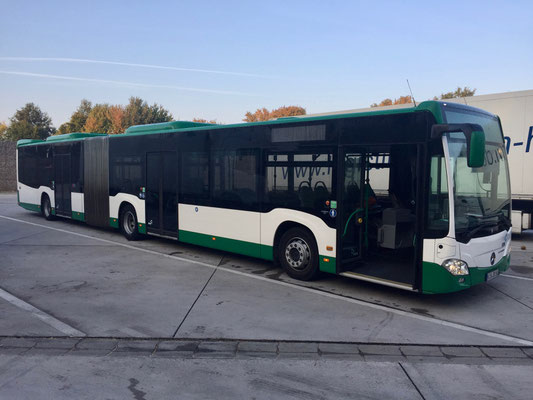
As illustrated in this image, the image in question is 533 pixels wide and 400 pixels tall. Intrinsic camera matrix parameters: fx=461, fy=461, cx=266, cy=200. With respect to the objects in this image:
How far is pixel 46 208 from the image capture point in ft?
55.4

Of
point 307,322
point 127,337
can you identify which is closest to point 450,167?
point 307,322

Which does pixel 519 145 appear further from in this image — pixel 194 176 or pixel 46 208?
pixel 46 208

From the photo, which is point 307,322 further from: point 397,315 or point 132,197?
point 132,197

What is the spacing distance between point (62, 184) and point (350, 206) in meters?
11.5

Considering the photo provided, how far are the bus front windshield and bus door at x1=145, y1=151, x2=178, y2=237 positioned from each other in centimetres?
647

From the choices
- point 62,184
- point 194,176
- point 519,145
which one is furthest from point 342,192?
point 62,184

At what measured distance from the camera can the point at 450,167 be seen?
6336 mm

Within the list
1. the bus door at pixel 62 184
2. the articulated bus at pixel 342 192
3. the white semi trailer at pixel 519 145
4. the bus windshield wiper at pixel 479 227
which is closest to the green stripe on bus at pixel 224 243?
the articulated bus at pixel 342 192

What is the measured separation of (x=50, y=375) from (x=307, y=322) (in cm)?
313

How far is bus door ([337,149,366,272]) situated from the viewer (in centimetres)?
748

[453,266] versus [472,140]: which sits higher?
[472,140]

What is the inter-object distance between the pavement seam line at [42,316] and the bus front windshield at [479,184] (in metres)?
5.22

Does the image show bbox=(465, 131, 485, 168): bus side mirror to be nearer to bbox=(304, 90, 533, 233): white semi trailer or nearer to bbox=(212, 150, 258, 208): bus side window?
bbox=(212, 150, 258, 208): bus side window

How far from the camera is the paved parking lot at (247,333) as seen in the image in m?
4.40
